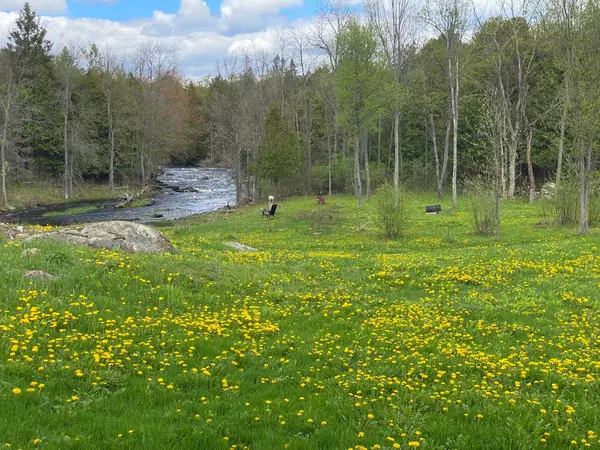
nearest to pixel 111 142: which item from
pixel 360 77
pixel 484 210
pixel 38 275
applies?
pixel 360 77

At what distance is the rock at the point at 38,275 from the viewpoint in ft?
27.6

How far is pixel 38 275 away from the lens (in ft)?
27.9

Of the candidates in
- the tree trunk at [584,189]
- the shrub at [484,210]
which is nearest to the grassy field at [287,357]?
the tree trunk at [584,189]

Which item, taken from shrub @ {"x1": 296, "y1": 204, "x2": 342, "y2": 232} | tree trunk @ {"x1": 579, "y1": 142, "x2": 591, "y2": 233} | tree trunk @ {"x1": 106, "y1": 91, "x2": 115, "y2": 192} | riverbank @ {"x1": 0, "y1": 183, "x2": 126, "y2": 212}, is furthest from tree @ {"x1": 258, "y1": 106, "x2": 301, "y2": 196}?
tree trunk @ {"x1": 579, "y1": 142, "x2": 591, "y2": 233}

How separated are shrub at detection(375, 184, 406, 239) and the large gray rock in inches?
473

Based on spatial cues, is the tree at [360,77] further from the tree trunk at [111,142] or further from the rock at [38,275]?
the tree trunk at [111,142]

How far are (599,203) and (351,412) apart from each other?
22.1 meters

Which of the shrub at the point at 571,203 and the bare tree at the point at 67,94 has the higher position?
the bare tree at the point at 67,94

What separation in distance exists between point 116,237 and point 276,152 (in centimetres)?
3533

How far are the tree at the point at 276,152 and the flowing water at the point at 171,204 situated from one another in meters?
5.50

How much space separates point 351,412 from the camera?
5.12 meters

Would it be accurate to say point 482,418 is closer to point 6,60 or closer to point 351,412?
point 351,412

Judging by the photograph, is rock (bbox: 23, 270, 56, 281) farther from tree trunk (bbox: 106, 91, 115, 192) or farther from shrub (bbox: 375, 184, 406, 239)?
tree trunk (bbox: 106, 91, 115, 192)

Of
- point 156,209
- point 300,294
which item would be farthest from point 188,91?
point 300,294
